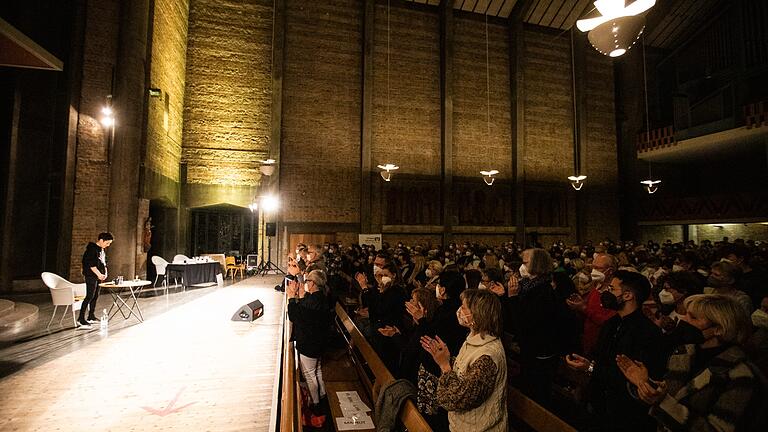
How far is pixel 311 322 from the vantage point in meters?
3.49

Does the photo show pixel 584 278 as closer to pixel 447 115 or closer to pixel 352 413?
pixel 352 413

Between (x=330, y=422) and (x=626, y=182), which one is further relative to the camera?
(x=626, y=182)

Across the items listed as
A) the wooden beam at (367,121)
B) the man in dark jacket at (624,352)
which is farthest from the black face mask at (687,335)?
the wooden beam at (367,121)

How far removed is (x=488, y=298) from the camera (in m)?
1.82

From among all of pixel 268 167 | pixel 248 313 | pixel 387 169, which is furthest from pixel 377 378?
pixel 268 167

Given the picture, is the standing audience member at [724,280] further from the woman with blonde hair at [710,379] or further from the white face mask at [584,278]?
the woman with blonde hair at [710,379]

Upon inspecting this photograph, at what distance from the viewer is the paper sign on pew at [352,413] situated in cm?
277

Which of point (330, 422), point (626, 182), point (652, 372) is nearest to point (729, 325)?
point (652, 372)

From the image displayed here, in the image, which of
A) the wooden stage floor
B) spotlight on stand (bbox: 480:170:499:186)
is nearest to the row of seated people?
the wooden stage floor

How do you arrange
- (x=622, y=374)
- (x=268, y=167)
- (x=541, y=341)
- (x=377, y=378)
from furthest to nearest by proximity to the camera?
(x=268, y=167)
(x=541, y=341)
(x=377, y=378)
(x=622, y=374)

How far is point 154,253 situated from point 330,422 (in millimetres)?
10367

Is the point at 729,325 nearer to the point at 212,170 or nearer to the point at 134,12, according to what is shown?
the point at 134,12

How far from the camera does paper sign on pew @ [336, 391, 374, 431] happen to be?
2.77m

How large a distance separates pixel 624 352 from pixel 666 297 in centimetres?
211
